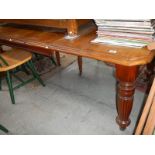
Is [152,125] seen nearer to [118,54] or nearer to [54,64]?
[118,54]

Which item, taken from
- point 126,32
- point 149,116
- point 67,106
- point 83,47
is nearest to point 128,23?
point 126,32

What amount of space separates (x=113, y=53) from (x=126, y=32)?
179 mm

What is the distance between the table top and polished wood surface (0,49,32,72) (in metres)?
0.28

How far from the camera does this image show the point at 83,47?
47.6 inches

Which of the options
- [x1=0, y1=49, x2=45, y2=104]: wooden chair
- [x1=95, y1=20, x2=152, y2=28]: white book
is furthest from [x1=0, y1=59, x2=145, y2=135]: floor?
[x1=95, y1=20, x2=152, y2=28]: white book

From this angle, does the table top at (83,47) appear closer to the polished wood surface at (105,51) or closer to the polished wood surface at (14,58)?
the polished wood surface at (105,51)

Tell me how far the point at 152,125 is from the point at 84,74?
1.50 meters

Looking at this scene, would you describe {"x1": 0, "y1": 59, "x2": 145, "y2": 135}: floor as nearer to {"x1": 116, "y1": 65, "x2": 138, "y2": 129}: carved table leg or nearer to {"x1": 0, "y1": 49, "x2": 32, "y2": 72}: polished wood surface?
{"x1": 116, "y1": 65, "x2": 138, "y2": 129}: carved table leg

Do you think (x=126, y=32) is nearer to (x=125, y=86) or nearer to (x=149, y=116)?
(x=125, y=86)

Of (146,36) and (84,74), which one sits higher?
(146,36)

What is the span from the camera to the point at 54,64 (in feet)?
9.08
